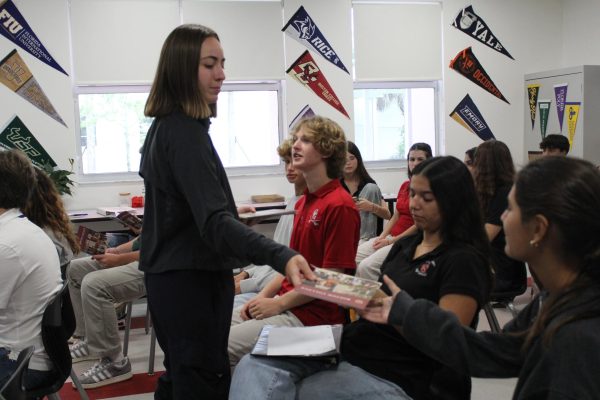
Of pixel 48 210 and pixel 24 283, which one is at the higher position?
pixel 48 210

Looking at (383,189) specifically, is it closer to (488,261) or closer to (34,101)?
(34,101)

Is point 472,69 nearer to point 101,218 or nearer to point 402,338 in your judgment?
point 101,218

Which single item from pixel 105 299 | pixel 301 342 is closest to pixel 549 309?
pixel 301 342

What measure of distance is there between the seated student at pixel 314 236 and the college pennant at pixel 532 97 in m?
4.51

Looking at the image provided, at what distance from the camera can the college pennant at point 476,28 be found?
638 cm

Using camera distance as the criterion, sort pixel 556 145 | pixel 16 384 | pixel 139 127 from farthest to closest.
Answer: pixel 139 127 < pixel 556 145 < pixel 16 384

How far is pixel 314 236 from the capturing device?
2305mm

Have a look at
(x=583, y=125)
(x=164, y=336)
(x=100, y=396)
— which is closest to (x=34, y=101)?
(x=100, y=396)

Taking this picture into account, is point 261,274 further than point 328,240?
Yes

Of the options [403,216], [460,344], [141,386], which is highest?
[460,344]

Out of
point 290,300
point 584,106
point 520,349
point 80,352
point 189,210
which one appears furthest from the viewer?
point 584,106

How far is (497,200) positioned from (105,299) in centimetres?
218

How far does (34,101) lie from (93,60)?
61cm

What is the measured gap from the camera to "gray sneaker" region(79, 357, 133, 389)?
3355 millimetres
